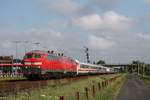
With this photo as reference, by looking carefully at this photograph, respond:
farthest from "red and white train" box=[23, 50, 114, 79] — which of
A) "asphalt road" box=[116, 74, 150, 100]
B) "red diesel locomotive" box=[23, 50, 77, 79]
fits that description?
"asphalt road" box=[116, 74, 150, 100]

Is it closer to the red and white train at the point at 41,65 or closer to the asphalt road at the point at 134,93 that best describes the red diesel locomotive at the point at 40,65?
the red and white train at the point at 41,65

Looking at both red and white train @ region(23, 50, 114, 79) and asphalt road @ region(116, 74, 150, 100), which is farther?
red and white train @ region(23, 50, 114, 79)

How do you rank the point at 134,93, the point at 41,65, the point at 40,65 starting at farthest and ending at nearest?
the point at 41,65, the point at 40,65, the point at 134,93

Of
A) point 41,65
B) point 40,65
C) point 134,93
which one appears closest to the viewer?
point 134,93

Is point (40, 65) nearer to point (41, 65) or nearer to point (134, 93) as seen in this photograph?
point (41, 65)

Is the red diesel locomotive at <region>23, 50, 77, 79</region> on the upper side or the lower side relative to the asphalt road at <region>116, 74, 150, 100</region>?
upper

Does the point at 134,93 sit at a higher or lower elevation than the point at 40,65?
lower

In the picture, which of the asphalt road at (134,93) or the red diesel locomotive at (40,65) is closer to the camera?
the asphalt road at (134,93)

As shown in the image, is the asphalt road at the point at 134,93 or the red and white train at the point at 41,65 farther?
the red and white train at the point at 41,65

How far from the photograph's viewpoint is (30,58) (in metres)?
53.7

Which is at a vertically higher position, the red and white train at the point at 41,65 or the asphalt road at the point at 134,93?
the red and white train at the point at 41,65

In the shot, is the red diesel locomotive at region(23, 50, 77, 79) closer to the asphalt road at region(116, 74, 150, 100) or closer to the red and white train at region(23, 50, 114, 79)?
the red and white train at region(23, 50, 114, 79)

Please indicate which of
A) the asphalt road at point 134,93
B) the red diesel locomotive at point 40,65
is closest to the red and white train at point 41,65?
the red diesel locomotive at point 40,65

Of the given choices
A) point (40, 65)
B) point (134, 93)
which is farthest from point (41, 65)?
point (134, 93)
